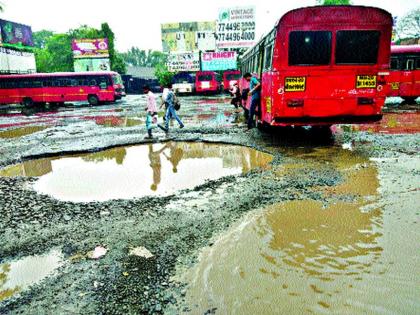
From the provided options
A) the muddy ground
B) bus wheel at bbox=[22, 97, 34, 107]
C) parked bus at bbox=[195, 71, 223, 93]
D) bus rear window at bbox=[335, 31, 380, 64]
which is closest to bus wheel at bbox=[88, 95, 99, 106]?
bus wheel at bbox=[22, 97, 34, 107]

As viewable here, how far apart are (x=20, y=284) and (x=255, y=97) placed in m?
7.26

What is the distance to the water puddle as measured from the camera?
219cm

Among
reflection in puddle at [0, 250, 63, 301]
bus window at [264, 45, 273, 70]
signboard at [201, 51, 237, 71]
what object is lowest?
reflection in puddle at [0, 250, 63, 301]

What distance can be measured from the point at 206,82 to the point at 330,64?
25.3 m

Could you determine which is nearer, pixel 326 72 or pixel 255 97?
pixel 326 72

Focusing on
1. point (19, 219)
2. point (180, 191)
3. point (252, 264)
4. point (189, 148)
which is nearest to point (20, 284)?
point (19, 219)

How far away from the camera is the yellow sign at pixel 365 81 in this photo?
6462mm

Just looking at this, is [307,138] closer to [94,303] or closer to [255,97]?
[255,97]

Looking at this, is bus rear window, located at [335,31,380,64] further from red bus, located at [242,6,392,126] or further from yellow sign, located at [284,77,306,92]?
yellow sign, located at [284,77,306,92]

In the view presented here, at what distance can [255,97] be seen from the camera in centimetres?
873

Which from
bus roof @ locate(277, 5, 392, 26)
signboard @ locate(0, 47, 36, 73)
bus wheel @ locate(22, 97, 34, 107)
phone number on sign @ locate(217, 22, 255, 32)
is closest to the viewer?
bus roof @ locate(277, 5, 392, 26)

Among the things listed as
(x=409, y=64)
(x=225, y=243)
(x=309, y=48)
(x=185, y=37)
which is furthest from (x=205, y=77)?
(x=225, y=243)

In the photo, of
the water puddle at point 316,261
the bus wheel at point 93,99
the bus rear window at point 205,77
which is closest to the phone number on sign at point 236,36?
the bus rear window at point 205,77

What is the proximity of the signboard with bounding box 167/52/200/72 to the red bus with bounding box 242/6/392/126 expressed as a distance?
98.0 feet
